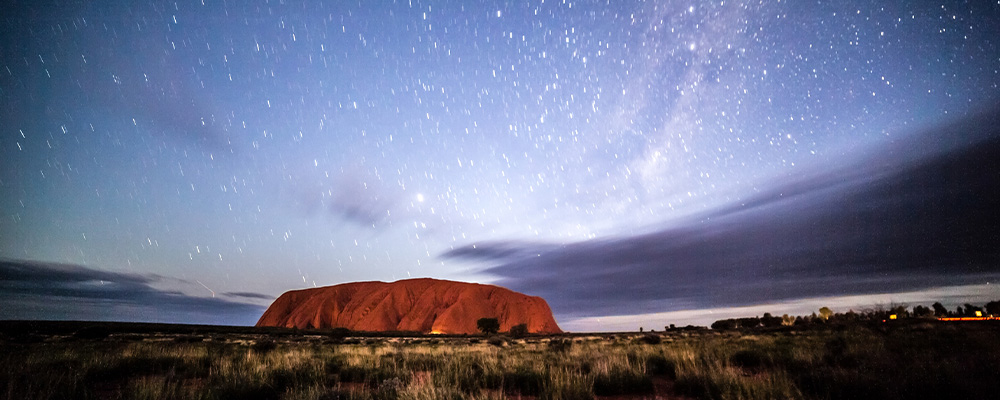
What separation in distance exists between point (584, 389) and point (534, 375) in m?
1.91

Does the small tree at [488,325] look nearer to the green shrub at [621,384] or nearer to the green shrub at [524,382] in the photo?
the green shrub at [524,382]

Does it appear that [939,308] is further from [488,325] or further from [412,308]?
[412,308]

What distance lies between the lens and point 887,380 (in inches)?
243

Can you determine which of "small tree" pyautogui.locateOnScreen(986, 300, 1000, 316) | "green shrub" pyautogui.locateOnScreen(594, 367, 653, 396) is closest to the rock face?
"small tree" pyautogui.locateOnScreen(986, 300, 1000, 316)

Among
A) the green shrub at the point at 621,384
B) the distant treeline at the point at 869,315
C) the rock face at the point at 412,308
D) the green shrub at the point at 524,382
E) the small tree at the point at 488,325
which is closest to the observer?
the green shrub at the point at 621,384

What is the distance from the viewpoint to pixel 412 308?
11306 cm

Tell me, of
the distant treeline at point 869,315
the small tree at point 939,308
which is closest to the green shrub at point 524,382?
the distant treeline at point 869,315

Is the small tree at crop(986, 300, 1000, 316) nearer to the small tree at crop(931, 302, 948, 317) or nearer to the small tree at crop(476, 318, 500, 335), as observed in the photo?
the small tree at crop(931, 302, 948, 317)

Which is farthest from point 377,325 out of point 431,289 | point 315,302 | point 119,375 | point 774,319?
point 119,375

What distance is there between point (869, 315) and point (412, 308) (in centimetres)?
9502

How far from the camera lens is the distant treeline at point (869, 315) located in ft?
148

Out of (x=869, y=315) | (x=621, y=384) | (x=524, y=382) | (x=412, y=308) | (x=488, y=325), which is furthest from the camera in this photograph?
(x=412, y=308)

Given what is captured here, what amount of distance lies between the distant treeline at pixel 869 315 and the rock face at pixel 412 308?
50.7 meters

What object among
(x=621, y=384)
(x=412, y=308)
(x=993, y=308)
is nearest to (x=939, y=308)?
(x=993, y=308)
